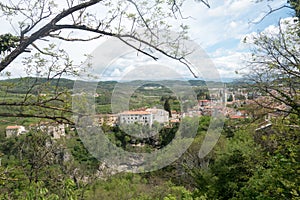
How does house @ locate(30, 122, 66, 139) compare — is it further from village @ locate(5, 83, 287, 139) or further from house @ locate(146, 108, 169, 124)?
house @ locate(146, 108, 169, 124)

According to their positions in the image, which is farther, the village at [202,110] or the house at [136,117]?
the village at [202,110]

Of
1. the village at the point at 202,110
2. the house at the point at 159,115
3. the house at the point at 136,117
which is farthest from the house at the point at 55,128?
the house at the point at 159,115

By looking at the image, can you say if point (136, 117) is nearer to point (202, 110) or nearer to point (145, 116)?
point (145, 116)

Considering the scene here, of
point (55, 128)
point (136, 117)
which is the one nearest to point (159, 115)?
point (136, 117)

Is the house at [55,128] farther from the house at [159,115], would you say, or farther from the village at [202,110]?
the house at [159,115]

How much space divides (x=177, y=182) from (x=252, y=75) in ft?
33.0

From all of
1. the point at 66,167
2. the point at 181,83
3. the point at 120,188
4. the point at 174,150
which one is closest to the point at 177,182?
the point at 174,150

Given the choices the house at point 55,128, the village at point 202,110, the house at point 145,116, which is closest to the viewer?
the house at point 55,128

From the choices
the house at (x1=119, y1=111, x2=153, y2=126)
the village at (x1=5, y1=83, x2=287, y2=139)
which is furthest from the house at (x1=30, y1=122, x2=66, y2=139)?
the house at (x1=119, y1=111, x2=153, y2=126)

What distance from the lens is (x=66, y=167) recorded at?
9.36 meters

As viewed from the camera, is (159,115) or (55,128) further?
(159,115)

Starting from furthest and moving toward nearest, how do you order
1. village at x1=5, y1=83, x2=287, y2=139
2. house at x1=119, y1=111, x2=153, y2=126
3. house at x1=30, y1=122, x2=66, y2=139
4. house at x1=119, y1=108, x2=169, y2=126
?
village at x1=5, y1=83, x2=287, y2=139 < house at x1=119, y1=108, x2=169, y2=126 < house at x1=119, y1=111, x2=153, y2=126 < house at x1=30, y1=122, x2=66, y2=139

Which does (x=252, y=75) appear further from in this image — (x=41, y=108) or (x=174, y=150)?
(x=174, y=150)

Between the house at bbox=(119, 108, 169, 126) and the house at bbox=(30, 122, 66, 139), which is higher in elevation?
the house at bbox=(30, 122, 66, 139)
